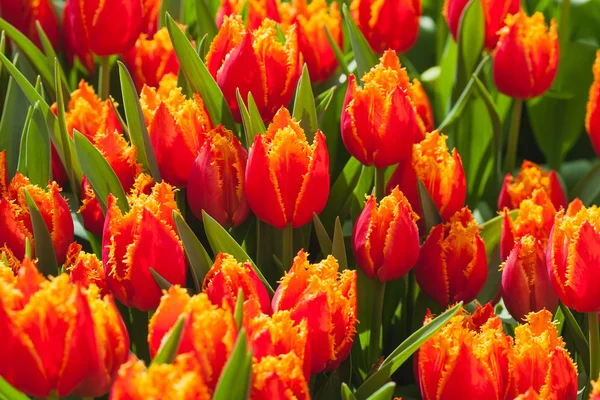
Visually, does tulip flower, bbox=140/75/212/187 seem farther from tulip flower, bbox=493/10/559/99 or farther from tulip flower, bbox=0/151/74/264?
tulip flower, bbox=493/10/559/99

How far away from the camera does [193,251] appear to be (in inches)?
28.4

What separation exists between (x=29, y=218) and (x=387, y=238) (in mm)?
299

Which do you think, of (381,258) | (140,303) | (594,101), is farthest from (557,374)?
(594,101)

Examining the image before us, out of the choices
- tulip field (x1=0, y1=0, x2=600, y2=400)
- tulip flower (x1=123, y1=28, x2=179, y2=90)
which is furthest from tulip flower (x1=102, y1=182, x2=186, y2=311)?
tulip flower (x1=123, y1=28, x2=179, y2=90)

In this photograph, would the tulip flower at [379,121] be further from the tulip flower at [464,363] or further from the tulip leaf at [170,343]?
the tulip leaf at [170,343]

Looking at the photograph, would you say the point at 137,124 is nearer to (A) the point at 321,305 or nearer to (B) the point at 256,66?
(B) the point at 256,66

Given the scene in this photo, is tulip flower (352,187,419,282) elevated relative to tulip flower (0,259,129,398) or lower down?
lower down

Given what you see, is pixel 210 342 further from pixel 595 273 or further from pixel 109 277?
pixel 595 273

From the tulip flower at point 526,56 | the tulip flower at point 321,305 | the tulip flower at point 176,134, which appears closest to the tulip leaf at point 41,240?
the tulip flower at point 176,134

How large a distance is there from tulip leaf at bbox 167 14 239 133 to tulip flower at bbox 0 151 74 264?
17 cm

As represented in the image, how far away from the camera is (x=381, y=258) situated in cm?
77

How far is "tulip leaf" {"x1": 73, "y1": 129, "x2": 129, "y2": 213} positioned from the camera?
781 mm

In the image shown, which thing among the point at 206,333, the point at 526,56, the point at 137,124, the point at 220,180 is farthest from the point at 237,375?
the point at 526,56

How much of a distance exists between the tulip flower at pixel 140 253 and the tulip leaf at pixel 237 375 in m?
0.18
